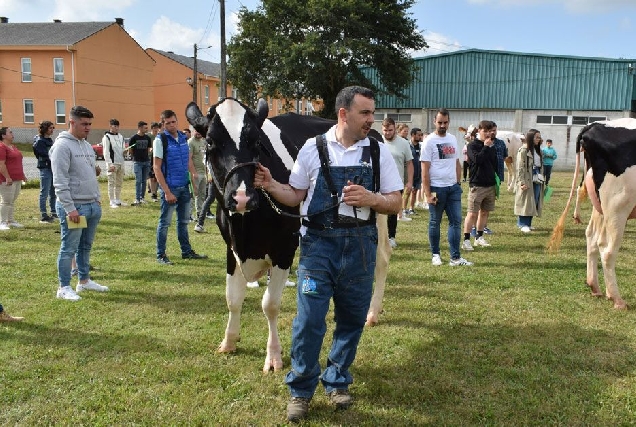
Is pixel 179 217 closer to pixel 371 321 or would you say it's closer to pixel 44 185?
pixel 371 321

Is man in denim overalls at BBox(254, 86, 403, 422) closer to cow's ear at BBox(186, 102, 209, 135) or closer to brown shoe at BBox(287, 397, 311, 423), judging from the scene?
brown shoe at BBox(287, 397, 311, 423)

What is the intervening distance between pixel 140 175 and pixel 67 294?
8.29 metres

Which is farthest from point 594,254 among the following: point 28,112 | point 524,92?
point 28,112

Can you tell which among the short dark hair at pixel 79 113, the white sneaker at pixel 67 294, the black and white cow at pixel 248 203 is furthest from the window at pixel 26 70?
the black and white cow at pixel 248 203

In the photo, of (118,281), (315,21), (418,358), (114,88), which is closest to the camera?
(418,358)

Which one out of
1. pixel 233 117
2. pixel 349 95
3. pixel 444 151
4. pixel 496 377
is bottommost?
pixel 496 377

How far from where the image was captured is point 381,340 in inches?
200

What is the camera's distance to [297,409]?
11.8 ft

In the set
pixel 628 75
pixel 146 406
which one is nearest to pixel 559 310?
pixel 146 406

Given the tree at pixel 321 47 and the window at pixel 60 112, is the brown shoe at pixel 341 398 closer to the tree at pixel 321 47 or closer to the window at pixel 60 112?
the tree at pixel 321 47

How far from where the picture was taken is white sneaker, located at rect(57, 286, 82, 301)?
6188 mm

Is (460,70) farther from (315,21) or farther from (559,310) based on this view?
(559,310)

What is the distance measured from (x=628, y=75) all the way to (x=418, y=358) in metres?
30.1

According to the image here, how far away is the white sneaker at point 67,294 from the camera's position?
6188 millimetres
